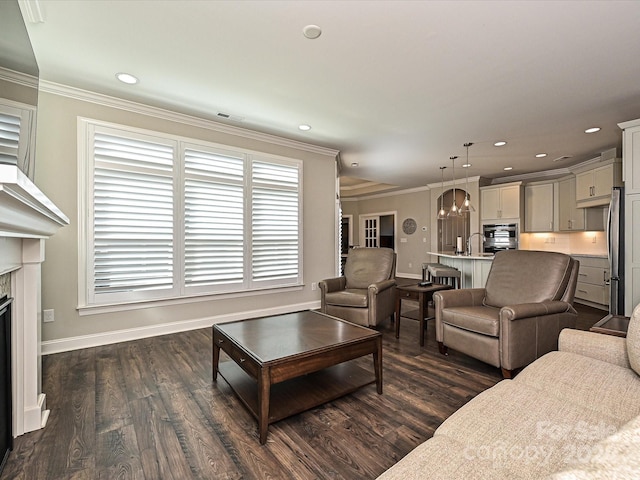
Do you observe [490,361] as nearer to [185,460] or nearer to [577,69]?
[185,460]

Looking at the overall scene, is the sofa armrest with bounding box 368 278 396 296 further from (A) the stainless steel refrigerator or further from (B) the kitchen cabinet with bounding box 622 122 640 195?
(B) the kitchen cabinet with bounding box 622 122 640 195

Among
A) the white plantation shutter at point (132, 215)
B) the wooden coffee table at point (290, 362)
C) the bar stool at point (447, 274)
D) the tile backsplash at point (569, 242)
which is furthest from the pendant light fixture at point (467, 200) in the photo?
the white plantation shutter at point (132, 215)

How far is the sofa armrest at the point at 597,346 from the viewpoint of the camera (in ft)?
5.19

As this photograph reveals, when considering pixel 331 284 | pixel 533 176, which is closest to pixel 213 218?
pixel 331 284

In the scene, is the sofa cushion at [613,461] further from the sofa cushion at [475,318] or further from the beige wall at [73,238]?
the beige wall at [73,238]

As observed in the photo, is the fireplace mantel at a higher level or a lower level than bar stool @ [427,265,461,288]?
higher

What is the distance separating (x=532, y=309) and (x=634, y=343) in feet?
3.32

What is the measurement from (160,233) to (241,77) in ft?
6.43

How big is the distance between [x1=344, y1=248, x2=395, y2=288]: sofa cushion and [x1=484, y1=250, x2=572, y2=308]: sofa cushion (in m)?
1.26

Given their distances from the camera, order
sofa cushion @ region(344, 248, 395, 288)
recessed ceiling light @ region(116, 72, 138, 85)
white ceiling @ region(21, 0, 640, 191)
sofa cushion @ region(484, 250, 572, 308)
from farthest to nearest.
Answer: sofa cushion @ region(344, 248, 395, 288) → recessed ceiling light @ region(116, 72, 138, 85) → sofa cushion @ region(484, 250, 572, 308) → white ceiling @ region(21, 0, 640, 191)

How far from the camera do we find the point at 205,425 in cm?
186

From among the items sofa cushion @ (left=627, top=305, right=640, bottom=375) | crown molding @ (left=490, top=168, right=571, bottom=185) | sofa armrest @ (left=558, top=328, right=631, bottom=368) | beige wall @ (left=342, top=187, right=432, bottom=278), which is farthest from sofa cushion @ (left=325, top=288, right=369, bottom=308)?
crown molding @ (left=490, top=168, right=571, bottom=185)

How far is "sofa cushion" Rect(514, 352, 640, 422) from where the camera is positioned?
3.99ft

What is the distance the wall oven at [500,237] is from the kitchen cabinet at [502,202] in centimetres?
19
